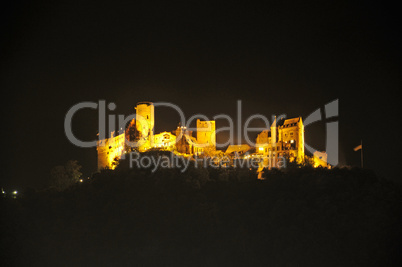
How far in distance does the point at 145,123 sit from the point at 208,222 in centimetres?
1738

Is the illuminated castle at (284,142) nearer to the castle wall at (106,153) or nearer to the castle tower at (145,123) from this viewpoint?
the castle tower at (145,123)

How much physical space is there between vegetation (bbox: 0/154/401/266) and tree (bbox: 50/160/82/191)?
4695 mm

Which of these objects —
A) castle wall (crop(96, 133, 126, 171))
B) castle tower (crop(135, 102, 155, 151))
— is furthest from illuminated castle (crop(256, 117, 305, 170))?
castle wall (crop(96, 133, 126, 171))

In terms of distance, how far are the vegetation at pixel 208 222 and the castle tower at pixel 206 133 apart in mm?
13043

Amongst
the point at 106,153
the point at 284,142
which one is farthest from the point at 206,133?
the point at 106,153

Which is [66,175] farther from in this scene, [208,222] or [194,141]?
[208,222]

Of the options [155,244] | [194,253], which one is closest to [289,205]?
[194,253]

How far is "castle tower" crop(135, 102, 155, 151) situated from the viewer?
44156mm

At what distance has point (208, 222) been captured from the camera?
30891 mm

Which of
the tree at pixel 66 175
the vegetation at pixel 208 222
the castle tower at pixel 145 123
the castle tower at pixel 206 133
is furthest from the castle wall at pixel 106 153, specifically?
the castle tower at pixel 206 133

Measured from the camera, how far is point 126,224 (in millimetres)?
31250

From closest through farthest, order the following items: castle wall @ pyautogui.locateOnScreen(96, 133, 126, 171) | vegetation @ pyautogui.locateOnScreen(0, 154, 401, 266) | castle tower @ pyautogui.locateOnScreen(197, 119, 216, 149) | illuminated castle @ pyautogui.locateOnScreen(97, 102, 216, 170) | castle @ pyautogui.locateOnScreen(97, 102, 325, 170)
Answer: vegetation @ pyautogui.locateOnScreen(0, 154, 401, 266), castle wall @ pyautogui.locateOnScreen(96, 133, 126, 171), castle @ pyautogui.locateOnScreen(97, 102, 325, 170), illuminated castle @ pyautogui.locateOnScreen(97, 102, 216, 170), castle tower @ pyautogui.locateOnScreen(197, 119, 216, 149)

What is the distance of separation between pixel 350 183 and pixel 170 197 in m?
14.7

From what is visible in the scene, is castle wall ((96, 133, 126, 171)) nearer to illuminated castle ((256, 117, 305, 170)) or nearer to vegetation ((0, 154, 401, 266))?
vegetation ((0, 154, 401, 266))
